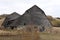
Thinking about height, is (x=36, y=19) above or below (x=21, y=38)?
above

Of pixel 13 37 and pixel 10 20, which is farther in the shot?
pixel 10 20

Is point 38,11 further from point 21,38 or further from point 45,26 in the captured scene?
point 21,38

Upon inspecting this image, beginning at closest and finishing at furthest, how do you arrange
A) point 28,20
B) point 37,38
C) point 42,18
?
point 37,38, point 28,20, point 42,18

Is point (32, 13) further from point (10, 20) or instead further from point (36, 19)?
point (10, 20)

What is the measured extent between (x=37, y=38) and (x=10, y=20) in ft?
16.6

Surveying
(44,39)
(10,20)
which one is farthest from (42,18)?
(44,39)

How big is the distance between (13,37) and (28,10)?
4.04m

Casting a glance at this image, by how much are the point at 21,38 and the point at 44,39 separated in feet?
2.48

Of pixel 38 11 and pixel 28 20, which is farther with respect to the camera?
pixel 38 11

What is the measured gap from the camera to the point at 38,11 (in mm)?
11805

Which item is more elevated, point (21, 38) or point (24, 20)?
point (24, 20)

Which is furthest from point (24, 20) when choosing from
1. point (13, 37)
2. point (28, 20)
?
point (13, 37)

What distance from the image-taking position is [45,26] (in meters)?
10.9

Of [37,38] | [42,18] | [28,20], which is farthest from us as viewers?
[42,18]
